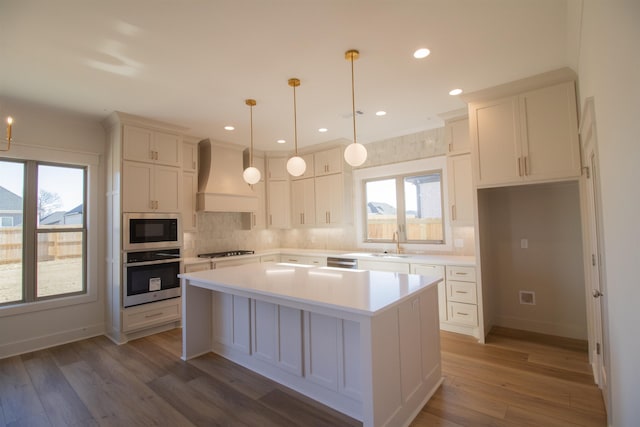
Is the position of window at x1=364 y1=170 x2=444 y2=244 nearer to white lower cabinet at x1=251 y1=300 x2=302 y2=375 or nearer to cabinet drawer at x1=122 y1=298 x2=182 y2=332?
white lower cabinet at x1=251 y1=300 x2=302 y2=375

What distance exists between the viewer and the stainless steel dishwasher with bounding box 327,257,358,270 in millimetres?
4473

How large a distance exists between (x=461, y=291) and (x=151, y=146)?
14.0ft


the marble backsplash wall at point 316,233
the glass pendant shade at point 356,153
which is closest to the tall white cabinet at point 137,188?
the marble backsplash wall at point 316,233

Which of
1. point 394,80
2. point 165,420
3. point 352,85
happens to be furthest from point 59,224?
point 394,80

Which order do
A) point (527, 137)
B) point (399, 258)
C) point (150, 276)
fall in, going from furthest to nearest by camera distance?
point (399, 258) → point (150, 276) → point (527, 137)

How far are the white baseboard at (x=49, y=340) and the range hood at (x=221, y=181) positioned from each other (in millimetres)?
2043

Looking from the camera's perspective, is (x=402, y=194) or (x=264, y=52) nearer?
(x=264, y=52)

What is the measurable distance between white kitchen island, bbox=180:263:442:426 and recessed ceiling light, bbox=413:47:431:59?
73.2 inches

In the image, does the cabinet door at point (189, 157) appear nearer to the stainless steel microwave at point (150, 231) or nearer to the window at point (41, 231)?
the stainless steel microwave at point (150, 231)

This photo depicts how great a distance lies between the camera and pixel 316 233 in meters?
5.74

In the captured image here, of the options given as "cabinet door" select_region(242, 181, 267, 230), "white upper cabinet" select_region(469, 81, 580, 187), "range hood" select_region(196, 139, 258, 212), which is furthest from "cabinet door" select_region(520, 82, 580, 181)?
"cabinet door" select_region(242, 181, 267, 230)

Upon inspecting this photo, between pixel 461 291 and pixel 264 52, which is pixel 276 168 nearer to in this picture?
pixel 264 52

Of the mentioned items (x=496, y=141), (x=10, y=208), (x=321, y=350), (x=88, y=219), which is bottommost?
(x=321, y=350)

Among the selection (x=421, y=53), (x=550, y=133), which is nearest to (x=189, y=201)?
(x=421, y=53)
